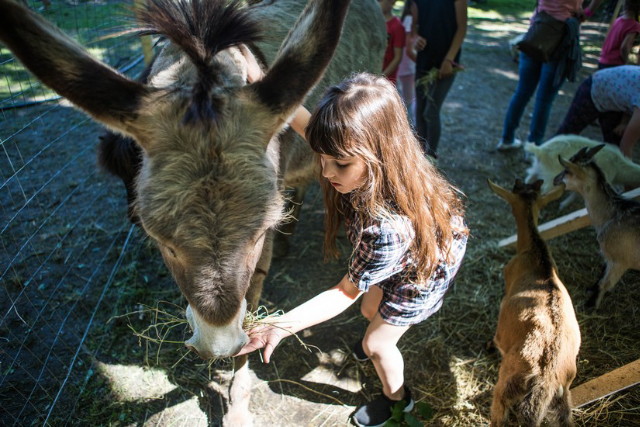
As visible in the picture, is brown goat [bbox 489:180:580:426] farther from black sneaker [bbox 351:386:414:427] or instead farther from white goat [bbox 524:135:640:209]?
white goat [bbox 524:135:640:209]

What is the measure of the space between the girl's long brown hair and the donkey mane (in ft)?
1.73

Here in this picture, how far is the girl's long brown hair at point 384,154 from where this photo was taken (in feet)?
5.94

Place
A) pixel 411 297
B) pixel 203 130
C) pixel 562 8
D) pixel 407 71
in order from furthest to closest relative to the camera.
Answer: pixel 407 71, pixel 562 8, pixel 411 297, pixel 203 130

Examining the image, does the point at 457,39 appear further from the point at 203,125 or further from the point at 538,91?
the point at 203,125

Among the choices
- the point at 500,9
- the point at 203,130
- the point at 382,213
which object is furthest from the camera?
the point at 500,9

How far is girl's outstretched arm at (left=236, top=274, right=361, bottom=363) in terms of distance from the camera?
212cm

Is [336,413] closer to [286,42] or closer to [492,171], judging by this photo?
[286,42]

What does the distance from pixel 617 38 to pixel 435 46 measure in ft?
8.71

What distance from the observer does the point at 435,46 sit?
471cm

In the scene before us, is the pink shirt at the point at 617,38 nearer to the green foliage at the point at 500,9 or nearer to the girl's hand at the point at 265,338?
the girl's hand at the point at 265,338

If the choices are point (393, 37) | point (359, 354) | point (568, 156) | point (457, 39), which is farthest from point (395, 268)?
point (393, 37)

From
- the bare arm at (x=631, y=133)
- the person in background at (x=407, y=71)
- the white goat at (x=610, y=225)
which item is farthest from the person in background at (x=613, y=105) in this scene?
the person in background at (x=407, y=71)

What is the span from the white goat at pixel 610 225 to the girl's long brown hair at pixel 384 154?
7.02 ft

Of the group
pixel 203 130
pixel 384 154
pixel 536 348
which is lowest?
pixel 536 348
